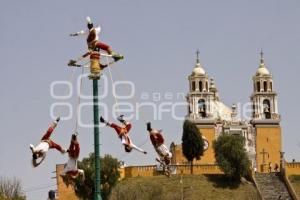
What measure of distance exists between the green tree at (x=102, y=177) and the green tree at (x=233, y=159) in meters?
10.1

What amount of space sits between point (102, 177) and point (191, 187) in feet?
32.7

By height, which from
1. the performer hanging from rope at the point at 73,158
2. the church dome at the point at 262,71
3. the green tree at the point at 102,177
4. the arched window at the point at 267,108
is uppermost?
the church dome at the point at 262,71

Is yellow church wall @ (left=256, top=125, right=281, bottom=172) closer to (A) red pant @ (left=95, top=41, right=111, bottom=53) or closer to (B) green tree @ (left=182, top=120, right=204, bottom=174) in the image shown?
(B) green tree @ (left=182, top=120, right=204, bottom=174)

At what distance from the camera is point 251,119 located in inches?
3250

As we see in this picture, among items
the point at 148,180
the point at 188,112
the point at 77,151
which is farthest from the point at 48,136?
the point at 188,112

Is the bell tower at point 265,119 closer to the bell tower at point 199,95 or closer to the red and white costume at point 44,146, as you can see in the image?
the bell tower at point 199,95

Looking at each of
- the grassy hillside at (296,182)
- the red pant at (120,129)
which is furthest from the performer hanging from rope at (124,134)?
the grassy hillside at (296,182)

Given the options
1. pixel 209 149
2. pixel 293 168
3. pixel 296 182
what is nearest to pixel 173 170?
pixel 209 149

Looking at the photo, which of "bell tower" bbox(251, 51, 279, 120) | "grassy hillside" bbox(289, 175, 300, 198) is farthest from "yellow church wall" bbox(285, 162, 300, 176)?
"bell tower" bbox(251, 51, 279, 120)

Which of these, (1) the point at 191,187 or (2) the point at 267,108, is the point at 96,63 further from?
(2) the point at 267,108

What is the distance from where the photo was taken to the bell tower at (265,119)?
8031 centimetres

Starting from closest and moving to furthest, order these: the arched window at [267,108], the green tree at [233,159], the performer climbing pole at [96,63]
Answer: the performer climbing pole at [96,63] → the green tree at [233,159] → the arched window at [267,108]

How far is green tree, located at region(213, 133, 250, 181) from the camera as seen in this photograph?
68500 millimetres

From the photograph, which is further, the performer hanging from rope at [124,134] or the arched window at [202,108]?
the arched window at [202,108]
